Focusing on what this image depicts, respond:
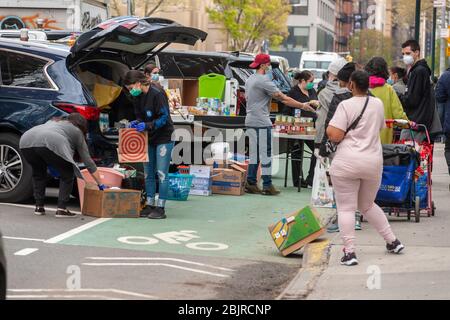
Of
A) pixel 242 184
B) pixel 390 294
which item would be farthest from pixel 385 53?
pixel 390 294

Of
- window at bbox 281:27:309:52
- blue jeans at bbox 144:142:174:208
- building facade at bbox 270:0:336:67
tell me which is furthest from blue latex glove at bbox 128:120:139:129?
window at bbox 281:27:309:52

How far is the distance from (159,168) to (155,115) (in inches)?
24.8

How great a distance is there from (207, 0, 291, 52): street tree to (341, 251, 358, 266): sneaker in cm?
5555

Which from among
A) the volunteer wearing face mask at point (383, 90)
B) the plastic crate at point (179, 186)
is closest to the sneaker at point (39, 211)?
the plastic crate at point (179, 186)

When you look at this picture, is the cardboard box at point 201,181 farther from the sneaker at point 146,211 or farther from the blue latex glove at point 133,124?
the blue latex glove at point 133,124

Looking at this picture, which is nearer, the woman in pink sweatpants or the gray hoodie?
the woman in pink sweatpants

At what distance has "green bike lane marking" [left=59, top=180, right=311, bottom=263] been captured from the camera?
34.5 feet

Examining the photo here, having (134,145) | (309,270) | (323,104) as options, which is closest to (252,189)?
(323,104)

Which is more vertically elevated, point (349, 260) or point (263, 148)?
point (263, 148)

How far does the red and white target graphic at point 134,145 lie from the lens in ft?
40.8

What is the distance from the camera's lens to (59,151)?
1186cm

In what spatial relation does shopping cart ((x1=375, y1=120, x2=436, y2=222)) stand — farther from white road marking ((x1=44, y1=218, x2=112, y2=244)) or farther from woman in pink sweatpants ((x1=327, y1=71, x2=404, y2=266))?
white road marking ((x1=44, y1=218, x2=112, y2=244))

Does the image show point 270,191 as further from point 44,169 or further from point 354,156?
point 354,156
